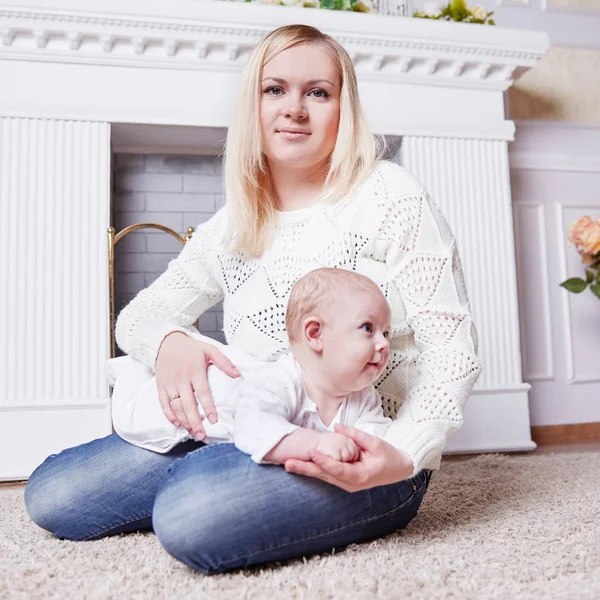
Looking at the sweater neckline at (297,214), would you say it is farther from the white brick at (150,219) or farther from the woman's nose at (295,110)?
the white brick at (150,219)

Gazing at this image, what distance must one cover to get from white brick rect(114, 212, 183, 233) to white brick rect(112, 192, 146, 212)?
2cm

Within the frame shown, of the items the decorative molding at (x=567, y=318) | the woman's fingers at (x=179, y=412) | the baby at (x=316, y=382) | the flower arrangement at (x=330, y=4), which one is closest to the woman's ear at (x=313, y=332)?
the baby at (x=316, y=382)

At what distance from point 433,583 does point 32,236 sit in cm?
176

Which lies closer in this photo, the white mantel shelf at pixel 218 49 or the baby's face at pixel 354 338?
the baby's face at pixel 354 338

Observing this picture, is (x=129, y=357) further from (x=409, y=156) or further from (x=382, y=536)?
(x=409, y=156)

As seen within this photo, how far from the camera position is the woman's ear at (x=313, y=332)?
938 mm

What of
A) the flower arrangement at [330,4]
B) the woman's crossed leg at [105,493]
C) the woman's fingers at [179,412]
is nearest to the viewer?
the woman's fingers at [179,412]

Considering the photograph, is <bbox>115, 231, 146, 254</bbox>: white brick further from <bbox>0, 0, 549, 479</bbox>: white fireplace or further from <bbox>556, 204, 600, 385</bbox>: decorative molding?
<bbox>556, 204, 600, 385</bbox>: decorative molding

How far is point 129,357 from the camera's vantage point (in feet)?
4.00

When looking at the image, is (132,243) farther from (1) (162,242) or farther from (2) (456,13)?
(2) (456,13)

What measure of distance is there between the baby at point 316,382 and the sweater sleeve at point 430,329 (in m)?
0.06

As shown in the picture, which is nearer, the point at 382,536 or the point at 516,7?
the point at 382,536

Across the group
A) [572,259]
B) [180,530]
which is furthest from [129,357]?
[572,259]

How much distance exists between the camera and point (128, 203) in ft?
8.25
